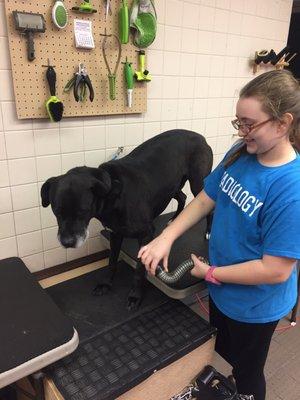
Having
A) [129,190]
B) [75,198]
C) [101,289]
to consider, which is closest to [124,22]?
[129,190]

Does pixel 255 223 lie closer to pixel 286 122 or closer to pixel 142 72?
pixel 286 122

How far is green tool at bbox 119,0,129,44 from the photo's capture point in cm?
155

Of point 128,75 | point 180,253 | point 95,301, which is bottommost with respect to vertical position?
point 95,301

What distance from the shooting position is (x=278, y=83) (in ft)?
2.86

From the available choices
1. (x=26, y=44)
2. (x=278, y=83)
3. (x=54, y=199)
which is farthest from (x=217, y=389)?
(x=26, y=44)

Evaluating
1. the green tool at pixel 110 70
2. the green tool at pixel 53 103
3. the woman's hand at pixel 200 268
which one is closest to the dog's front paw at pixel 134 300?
the woman's hand at pixel 200 268

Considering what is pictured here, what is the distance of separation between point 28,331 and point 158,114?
Answer: 4.61 ft

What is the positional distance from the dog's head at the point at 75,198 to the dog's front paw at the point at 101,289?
1.38 feet

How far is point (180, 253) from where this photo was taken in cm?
174

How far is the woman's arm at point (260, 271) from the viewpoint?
34.7 inches

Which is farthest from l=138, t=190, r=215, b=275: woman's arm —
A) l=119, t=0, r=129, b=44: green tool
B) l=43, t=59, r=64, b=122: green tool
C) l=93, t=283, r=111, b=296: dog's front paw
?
l=119, t=0, r=129, b=44: green tool

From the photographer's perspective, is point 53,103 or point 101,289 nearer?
point 53,103

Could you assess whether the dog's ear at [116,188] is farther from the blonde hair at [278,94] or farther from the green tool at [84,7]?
the green tool at [84,7]

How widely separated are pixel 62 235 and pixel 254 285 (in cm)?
72
